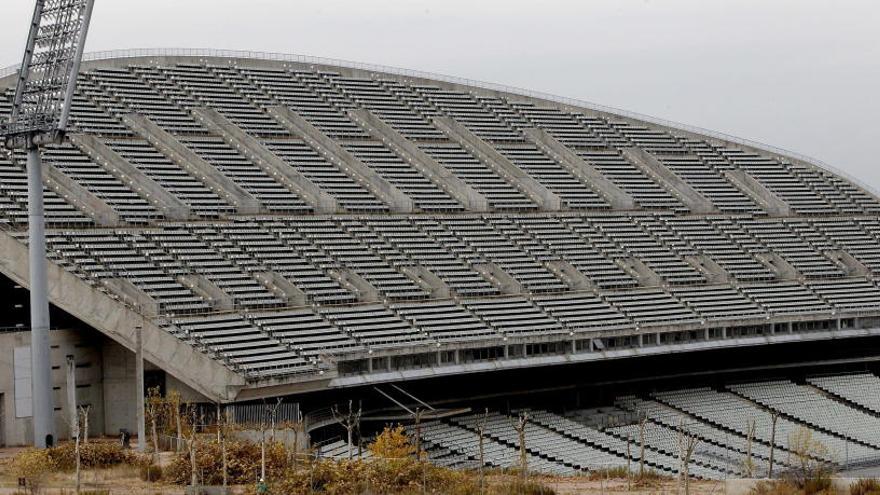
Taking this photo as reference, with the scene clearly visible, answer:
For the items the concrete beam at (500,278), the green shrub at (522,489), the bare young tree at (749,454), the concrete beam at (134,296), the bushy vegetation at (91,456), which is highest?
the concrete beam at (134,296)

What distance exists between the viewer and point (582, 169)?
2968 inches

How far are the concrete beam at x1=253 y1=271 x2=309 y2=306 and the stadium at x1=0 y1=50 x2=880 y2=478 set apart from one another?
0.34ft

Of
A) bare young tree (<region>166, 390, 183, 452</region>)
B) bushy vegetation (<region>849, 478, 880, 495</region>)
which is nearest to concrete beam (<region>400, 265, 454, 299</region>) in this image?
bare young tree (<region>166, 390, 183, 452</region>)

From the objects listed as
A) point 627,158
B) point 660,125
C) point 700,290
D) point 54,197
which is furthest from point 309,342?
point 660,125

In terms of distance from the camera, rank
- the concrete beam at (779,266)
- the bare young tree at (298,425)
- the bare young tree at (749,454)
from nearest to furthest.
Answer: the bare young tree at (298,425)
the bare young tree at (749,454)
the concrete beam at (779,266)

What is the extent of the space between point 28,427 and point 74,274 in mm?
5137

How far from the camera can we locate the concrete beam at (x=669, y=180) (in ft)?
243

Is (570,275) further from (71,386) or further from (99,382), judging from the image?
(71,386)

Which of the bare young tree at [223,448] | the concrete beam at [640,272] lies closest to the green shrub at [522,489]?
the bare young tree at [223,448]

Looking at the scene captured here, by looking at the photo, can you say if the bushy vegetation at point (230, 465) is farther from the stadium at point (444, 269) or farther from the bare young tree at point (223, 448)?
the stadium at point (444, 269)

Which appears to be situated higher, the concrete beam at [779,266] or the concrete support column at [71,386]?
the concrete beam at [779,266]

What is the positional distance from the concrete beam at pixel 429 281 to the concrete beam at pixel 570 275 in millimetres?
6510

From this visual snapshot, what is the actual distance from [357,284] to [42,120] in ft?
59.3

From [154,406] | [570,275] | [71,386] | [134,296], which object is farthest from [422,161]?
[154,406]
